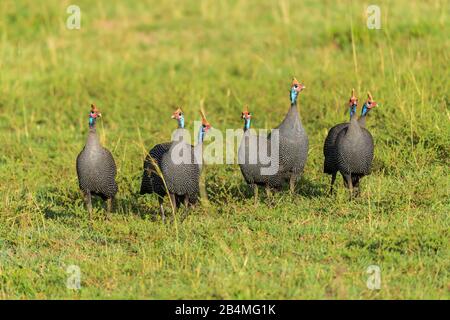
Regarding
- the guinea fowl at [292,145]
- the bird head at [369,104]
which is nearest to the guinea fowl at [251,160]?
the guinea fowl at [292,145]

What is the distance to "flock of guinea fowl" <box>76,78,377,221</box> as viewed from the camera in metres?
7.04

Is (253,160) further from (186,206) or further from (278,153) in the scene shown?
(186,206)

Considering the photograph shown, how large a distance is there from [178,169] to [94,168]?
65cm

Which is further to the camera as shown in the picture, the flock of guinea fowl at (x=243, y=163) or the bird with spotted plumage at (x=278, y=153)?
the bird with spotted plumage at (x=278, y=153)

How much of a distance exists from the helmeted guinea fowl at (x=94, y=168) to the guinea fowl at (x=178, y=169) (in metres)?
0.30

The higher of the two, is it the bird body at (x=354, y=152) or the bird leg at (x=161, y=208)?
the bird body at (x=354, y=152)

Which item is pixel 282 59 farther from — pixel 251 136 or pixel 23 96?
pixel 251 136

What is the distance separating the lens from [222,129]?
959cm

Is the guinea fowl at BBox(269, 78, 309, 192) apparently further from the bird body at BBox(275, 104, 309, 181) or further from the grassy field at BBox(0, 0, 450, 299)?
the grassy field at BBox(0, 0, 450, 299)

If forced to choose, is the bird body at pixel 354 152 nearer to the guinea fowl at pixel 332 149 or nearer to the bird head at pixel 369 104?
the guinea fowl at pixel 332 149

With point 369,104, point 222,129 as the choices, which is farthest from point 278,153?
point 222,129

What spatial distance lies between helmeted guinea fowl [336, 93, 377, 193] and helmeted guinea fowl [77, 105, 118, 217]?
171 cm

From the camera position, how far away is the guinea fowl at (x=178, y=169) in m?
6.98

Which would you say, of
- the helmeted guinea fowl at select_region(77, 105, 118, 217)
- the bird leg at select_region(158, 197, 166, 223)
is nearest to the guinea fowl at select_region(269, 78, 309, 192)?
the bird leg at select_region(158, 197, 166, 223)
